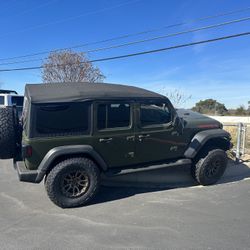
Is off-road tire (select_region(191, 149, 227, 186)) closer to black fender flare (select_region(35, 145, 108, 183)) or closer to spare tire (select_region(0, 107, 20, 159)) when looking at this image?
black fender flare (select_region(35, 145, 108, 183))

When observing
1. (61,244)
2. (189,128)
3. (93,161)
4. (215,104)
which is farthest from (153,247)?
(215,104)

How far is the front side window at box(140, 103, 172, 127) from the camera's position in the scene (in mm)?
5648

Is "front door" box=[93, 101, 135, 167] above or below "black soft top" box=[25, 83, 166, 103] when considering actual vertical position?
below

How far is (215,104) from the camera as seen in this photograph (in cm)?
5672

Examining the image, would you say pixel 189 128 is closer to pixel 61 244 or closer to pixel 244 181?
pixel 244 181

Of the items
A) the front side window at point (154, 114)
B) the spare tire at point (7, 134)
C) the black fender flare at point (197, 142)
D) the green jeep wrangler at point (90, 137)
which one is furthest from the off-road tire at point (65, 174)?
the black fender flare at point (197, 142)

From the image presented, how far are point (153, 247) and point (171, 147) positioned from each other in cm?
246

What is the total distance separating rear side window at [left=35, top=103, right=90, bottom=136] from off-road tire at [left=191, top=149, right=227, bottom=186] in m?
2.43

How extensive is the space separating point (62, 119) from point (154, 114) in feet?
5.78

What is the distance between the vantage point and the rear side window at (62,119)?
4848 millimetres

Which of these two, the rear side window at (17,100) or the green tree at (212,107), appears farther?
the green tree at (212,107)

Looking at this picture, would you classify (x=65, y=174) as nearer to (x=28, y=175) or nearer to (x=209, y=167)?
(x=28, y=175)

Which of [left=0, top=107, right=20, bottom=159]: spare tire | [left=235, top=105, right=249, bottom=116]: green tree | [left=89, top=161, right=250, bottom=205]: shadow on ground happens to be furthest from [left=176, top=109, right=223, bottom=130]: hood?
[left=235, top=105, right=249, bottom=116]: green tree

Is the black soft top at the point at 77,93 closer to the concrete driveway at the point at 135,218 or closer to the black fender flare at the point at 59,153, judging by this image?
the black fender flare at the point at 59,153
